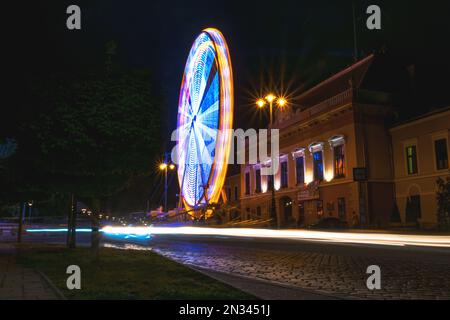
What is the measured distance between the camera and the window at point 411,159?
32800 mm

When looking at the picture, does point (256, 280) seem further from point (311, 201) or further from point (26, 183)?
point (311, 201)

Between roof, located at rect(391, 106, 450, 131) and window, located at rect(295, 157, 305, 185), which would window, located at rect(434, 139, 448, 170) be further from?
window, located at rect(295, 157, 305, 185)

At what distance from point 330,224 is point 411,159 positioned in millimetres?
7396

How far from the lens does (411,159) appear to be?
109 feet

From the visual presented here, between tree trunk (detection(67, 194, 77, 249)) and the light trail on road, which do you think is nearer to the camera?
the light trail on road

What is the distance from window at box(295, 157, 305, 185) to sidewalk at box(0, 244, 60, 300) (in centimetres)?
3241

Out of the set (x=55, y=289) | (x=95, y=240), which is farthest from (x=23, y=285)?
(x=95, y=240)

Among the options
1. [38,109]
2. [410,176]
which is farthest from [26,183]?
[410,176]

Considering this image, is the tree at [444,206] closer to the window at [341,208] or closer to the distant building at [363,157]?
the distant building at [363,157]

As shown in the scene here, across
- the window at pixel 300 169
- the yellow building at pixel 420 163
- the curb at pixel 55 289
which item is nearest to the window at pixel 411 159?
the yellow building at pixel 420 163

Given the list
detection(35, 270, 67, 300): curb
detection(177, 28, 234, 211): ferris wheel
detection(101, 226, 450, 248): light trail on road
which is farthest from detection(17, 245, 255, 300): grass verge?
detection(177, 28, 234, 211): ferris wheel

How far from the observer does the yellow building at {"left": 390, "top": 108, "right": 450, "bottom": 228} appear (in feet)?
99.2

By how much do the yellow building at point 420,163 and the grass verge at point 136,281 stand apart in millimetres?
23703
